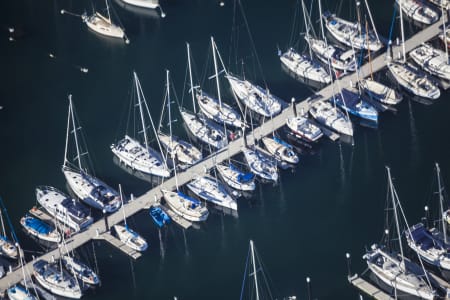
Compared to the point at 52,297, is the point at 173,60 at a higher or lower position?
higher

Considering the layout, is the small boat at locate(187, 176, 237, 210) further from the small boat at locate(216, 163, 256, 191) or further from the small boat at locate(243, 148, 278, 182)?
the small boat at locate(243, 148, 278, 182)

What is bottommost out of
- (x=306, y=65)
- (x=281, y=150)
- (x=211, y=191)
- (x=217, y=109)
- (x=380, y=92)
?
(x=211, y=191)

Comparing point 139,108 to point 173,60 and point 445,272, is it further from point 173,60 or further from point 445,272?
point 445,272

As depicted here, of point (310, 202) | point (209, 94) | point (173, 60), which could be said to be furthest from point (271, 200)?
point (173, 60)

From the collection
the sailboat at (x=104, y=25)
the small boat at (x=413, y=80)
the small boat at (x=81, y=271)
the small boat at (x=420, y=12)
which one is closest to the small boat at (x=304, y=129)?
the small boat at (x=413, y=80)

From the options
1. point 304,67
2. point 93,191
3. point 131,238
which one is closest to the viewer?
point 131,238

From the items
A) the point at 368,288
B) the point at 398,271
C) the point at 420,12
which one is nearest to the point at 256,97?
the point at 420,12

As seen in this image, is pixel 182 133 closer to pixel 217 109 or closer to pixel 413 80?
pixel 217 109
